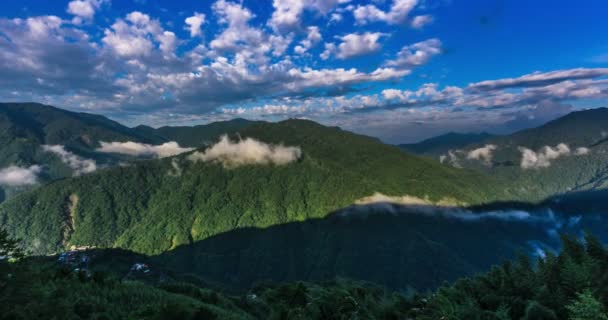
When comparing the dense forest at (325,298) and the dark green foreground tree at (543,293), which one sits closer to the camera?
the dense forest at (325,298)

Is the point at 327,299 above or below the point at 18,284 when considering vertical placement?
below

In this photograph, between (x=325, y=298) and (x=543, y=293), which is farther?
(x=325, y=298)

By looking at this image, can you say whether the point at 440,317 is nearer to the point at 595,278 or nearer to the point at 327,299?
the point at 327,299

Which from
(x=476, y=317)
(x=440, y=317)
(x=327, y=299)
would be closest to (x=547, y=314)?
(x=476, y=317)

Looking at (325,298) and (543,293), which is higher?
(543,293)

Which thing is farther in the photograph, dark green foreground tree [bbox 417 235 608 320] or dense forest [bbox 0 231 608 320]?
dark green foreground tree [bbox 417 235 608 320]

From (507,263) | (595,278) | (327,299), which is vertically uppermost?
(595,278)

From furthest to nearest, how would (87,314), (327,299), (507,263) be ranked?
(507,263) → (327,299) → (87,314)

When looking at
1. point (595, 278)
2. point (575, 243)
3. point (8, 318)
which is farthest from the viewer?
point (575, 243)
